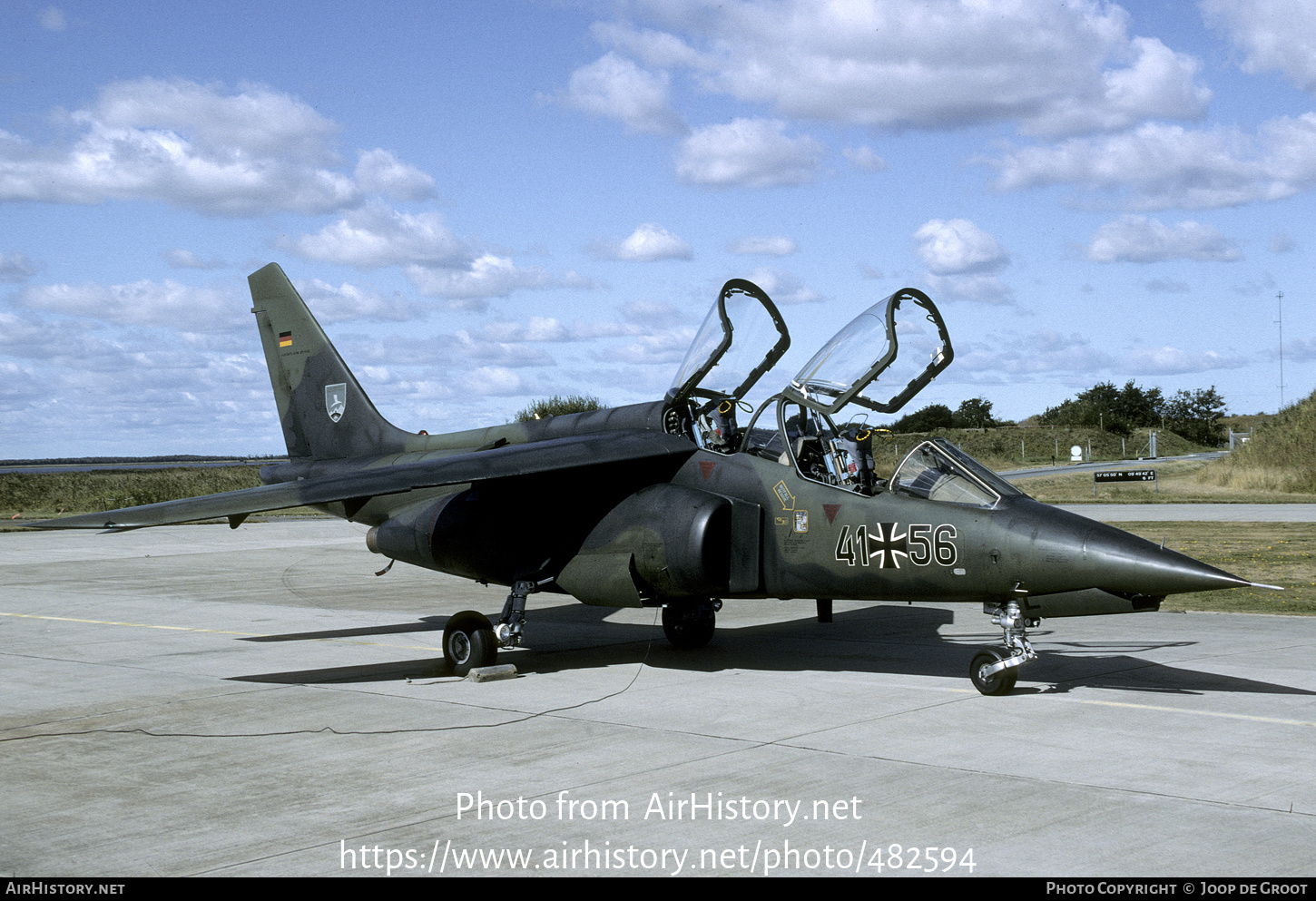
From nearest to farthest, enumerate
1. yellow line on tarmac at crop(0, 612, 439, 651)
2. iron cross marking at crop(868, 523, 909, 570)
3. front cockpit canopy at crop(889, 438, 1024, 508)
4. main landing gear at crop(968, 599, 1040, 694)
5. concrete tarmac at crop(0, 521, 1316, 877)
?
concrete tarmac at crop(0, 521, 1316, 877) < main landing gear at crop(968, 599, 1040, 694) < front cockpit canopy at crop(889, 438, 1024, 508) < iron cross marking at crop(868, 523, 909, 570) < yellow line on tarmac at crop(0, 612, 439, 651)

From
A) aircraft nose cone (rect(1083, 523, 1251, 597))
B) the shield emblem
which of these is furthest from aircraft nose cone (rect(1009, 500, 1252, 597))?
the shield emblem

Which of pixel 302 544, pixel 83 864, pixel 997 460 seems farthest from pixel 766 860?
pixel 997 460

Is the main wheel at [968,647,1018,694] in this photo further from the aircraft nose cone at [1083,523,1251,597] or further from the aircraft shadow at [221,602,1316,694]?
the aircraft nose cone at [1083,523,1251,597]

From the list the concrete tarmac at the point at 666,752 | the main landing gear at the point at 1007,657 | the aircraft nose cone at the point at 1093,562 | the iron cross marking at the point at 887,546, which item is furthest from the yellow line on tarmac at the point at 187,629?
the aircraft nose cone at the point at 1093,562

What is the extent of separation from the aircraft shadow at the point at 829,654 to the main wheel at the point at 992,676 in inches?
17.4

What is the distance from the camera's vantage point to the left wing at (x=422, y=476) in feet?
37.9

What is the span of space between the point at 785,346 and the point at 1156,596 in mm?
4744

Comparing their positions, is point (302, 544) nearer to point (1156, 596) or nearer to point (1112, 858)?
point (1156, 596)

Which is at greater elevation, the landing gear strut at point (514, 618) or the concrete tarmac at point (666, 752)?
the landing gear strut at point (514, 618)

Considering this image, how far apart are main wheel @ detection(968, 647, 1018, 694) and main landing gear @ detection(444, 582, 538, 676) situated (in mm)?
4766

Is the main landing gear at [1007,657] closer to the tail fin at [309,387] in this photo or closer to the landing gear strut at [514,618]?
the landing gear strut at [514,618]

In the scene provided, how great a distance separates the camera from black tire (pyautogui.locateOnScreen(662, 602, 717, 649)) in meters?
13.5

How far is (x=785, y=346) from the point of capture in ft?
40.7

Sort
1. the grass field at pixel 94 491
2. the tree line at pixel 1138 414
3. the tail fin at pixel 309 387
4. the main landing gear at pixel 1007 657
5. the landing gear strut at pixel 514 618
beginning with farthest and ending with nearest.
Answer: the tree line at pixel 1138 414, the grass field at pixel 94 491, the tail fin at pixel 309 387, the landing gear strut at pixel 514 618, the main landing gear at pixel 1007 657
